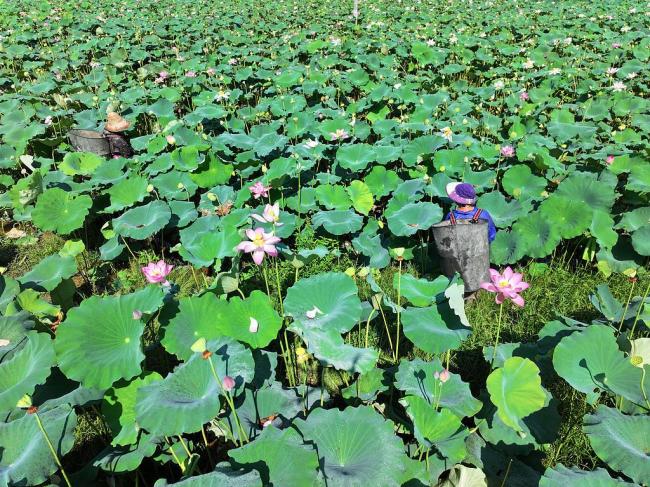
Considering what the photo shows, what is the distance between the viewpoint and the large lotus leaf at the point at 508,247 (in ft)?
9.02

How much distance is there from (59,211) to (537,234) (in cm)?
318

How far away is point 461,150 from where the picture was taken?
3547 millimetres

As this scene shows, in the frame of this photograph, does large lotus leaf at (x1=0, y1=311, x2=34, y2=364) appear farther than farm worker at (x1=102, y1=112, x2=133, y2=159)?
No

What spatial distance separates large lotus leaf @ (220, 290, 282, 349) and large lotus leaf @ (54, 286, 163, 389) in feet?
1.02

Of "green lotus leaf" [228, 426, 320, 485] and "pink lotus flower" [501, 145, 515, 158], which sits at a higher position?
"pink lotus flower" [501, 145, 515, 158]

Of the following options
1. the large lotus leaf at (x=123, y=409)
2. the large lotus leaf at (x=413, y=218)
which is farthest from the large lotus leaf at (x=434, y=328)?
the large lotus leaf at (x=123, y=409)

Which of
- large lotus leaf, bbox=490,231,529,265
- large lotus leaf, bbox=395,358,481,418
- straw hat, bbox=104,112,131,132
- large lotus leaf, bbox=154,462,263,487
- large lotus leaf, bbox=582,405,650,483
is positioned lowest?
large lotus leaf, bbox=490,231,529,265

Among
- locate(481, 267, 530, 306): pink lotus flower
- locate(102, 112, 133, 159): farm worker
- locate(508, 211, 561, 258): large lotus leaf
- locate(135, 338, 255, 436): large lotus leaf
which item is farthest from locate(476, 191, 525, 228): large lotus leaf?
locate(102, 112, 133, 159): farm worker

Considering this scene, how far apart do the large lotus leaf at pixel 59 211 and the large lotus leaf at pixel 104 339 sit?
4.83 ft

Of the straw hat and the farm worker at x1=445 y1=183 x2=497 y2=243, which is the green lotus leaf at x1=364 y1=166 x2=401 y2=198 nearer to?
the farm worker at x1=445 y1=183 x2=497 y2=243

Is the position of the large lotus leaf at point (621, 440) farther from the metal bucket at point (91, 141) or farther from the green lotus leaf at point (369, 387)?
the metal bucket at point (91, 141)

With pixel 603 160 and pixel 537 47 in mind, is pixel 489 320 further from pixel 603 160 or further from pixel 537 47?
pixel 537 47

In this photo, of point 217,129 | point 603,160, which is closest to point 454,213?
point 603,160

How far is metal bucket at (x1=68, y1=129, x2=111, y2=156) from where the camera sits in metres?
4.09
